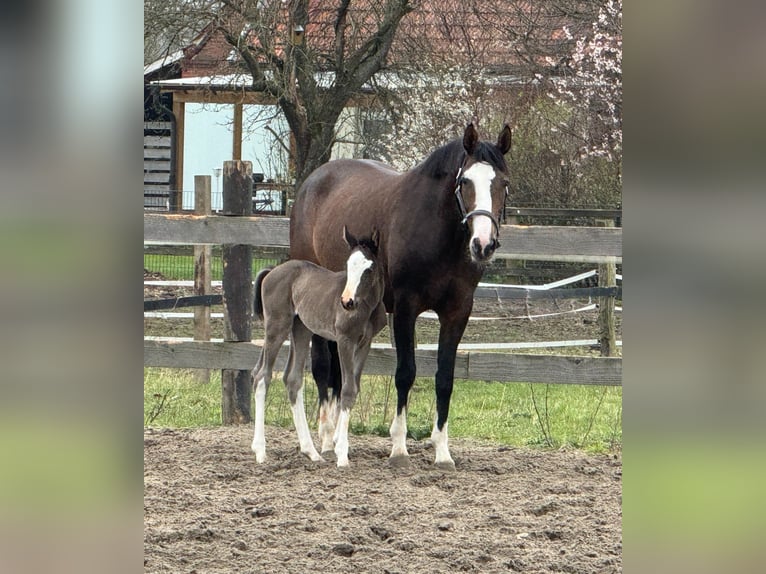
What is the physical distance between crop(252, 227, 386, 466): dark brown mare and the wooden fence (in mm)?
858

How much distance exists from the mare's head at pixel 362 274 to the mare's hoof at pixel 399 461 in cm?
96

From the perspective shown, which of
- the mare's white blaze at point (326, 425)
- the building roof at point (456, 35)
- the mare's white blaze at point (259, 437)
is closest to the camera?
the mare's white blaze at point (259, 437)

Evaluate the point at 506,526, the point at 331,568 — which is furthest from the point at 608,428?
the point at 331,568

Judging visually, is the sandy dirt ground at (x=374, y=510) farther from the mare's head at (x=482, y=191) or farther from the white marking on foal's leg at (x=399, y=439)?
the mare's head at (x=482, y=191)

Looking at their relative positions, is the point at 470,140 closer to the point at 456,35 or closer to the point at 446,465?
the point at 446,465

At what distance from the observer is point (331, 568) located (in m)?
3.81

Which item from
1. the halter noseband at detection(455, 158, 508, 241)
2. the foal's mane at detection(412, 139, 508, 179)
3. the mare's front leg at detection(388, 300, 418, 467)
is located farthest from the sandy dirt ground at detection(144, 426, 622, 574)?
the foal's mane at detection(412, 139, 508, 179)

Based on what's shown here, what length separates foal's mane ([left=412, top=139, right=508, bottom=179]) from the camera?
5.73 metres

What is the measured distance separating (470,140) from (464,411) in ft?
11.6

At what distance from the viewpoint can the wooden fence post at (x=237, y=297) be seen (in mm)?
7480

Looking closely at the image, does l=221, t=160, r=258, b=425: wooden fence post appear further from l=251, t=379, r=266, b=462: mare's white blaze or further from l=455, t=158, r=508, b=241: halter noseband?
l=455, t=158, r=508, b=241: halter noseband

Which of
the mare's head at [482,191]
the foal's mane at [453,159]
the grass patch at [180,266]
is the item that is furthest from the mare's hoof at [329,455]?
the grass patch at [180,266]

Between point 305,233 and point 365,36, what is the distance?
6563 mm
